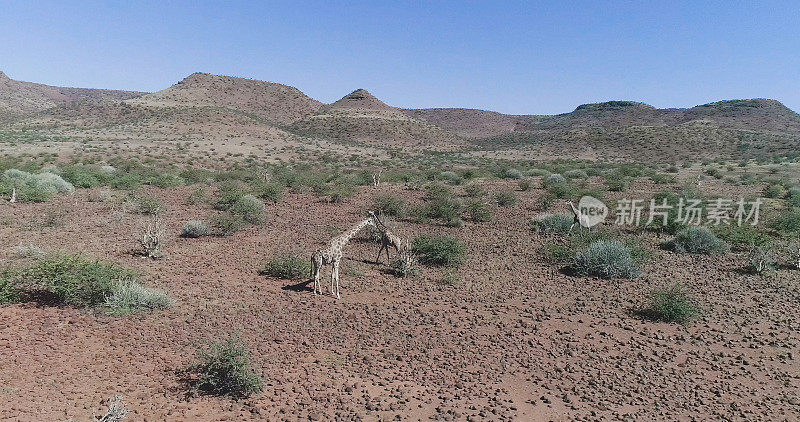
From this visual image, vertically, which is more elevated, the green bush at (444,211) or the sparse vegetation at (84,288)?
the green bush at (444,211)

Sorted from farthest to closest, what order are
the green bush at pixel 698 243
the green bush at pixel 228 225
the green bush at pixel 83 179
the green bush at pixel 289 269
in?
1. the green bush at pixel 83 179
2. the green bush at pixel 228 225
3. the green bush at pixel 698 243
4. the green bush at pixel 289 269

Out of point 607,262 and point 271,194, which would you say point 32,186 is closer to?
point 271,194

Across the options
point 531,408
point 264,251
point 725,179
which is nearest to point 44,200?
point 264,251

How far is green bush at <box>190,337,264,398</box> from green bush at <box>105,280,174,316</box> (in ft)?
9.21

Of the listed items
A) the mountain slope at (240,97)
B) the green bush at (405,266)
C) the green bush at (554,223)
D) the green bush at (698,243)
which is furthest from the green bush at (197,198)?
the mountain slope at (240,97)

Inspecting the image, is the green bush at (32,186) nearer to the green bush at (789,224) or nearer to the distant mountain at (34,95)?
the green bush at (789,224)

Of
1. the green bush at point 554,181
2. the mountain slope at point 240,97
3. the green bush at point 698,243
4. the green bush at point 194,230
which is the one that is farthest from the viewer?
the mountain slope at point 240,97

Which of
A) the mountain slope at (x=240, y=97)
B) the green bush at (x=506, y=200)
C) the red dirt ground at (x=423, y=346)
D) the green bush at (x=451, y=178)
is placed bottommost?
the red dirt ground at (x=423, y=346)

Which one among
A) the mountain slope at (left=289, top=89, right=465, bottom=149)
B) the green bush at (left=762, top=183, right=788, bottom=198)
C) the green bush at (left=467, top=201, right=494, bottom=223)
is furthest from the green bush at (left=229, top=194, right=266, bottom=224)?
the mountain slope at (left=289, top=89, right=465, bottom=149)

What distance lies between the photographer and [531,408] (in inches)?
239

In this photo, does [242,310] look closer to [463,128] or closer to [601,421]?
[601,421]

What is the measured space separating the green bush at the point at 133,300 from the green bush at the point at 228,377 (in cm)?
281

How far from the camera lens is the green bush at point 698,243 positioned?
13.4 m

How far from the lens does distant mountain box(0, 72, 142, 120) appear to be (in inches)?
3752
